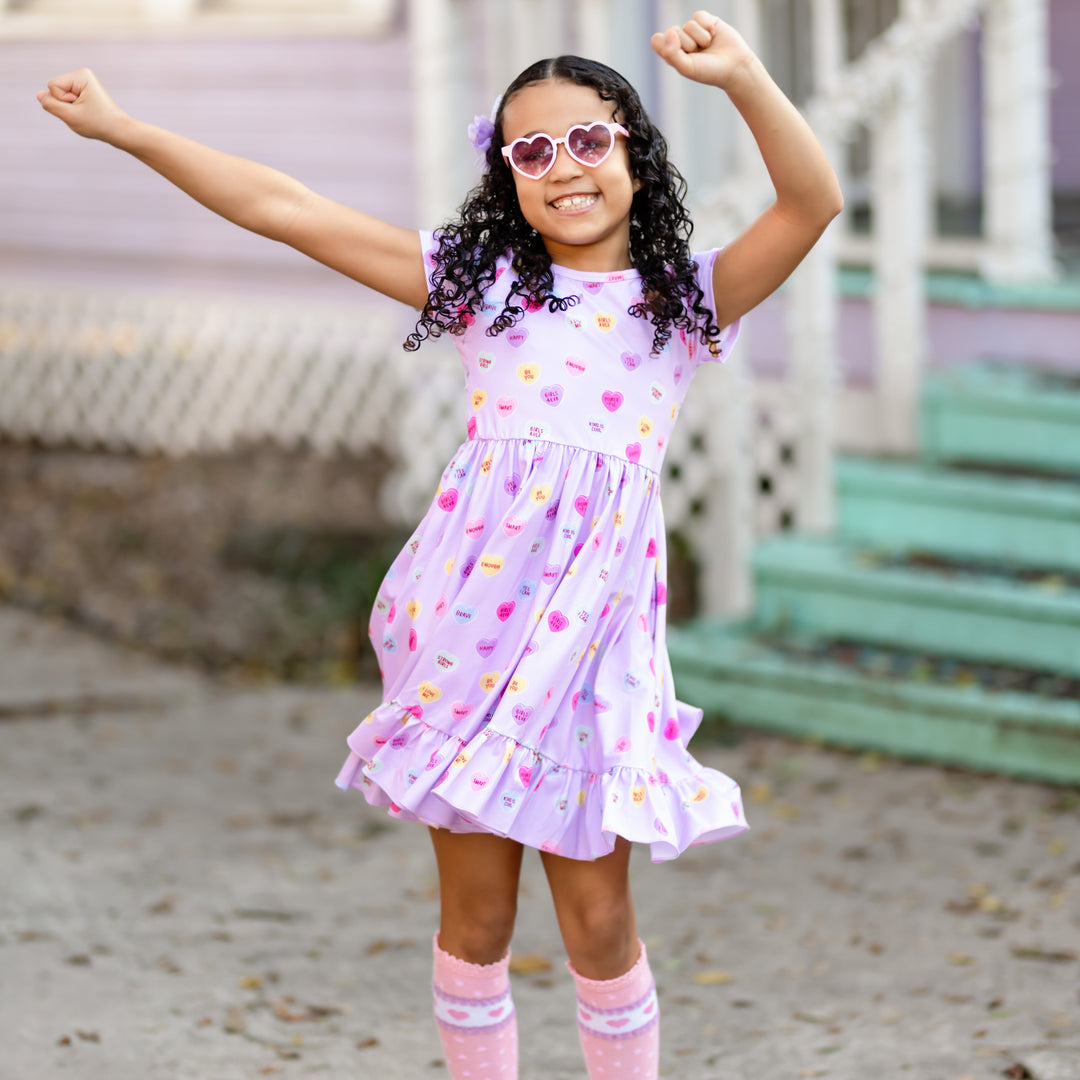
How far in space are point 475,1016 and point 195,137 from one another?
6.89 meters

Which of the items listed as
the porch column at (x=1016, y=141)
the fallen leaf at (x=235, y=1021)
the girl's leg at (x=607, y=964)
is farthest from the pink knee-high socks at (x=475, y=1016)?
the porch column at (x=1016, y=141)

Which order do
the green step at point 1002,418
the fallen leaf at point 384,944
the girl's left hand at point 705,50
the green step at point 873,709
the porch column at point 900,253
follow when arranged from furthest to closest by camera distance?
the porch column at point 900,253, the green step at point 1002,418, the green step at point 873,709, the fallen leaf at point 384,944, the girl's left hand at point 705,50

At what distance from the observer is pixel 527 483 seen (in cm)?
237

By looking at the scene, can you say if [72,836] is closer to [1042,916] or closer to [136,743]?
[136,743]

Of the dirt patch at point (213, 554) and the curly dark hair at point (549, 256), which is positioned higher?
the curly dark hair at point (549, 256)

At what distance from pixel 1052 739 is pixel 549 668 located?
262 cm

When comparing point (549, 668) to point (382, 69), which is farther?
point (382, 69)

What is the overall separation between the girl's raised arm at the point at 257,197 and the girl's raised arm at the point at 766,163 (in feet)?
1.56

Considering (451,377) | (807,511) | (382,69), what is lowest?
(807,511)

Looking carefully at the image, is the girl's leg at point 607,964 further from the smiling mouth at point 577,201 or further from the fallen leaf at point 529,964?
the fallen leaf at point 529,964

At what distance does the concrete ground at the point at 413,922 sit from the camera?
3.12m

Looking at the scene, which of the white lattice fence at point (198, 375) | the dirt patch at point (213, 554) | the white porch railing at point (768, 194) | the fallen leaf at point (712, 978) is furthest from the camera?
the white lattice fence at point (198, 375)

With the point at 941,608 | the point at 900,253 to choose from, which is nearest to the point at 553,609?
the point at 941,608

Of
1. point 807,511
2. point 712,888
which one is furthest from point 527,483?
point 807,511
